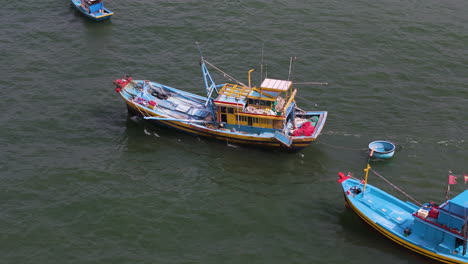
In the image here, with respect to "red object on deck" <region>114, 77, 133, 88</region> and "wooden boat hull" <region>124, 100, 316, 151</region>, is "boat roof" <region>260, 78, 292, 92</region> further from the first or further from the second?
"red object on deck" <region>114, 77, 133, 88</region>

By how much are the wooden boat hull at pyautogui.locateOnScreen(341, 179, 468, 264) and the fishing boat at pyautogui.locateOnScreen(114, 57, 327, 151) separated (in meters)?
8.60

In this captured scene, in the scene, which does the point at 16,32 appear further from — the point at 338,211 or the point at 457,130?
the point at 457,130

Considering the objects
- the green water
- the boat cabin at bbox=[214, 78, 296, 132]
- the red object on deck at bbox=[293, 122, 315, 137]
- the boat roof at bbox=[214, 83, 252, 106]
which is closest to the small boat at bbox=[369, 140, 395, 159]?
the green water

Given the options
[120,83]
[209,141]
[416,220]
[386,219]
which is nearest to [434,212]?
[416,220]

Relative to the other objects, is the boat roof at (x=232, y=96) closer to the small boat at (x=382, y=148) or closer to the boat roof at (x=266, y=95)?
the boat roof at (x=266, y=95)

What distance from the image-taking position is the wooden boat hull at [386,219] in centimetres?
3906

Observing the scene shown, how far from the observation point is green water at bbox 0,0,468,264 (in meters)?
42.4

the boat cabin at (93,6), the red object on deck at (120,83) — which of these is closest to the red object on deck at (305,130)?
the red object on deck at (120,83)

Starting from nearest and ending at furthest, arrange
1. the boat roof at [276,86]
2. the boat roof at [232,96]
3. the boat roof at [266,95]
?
1. the boat roof at [276,86]
2. the boat roof at [266,95]
3. the boat roof at [232,96]

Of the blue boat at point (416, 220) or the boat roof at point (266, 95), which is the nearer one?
the blue boat at point (416, 220)

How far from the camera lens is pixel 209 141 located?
5441 cm

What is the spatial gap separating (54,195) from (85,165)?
4.84 meters

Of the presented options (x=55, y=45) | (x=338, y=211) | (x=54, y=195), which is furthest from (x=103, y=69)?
(x=338, y=211)

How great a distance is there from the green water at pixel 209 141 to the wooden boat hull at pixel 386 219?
4.21 ft
